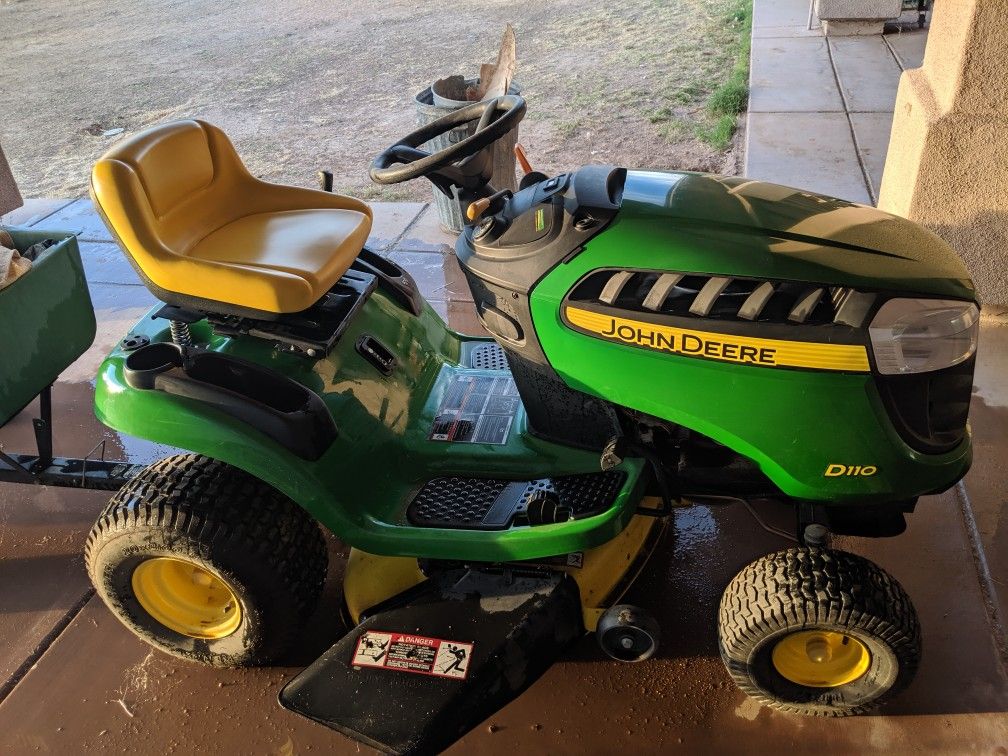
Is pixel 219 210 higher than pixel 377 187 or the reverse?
higher

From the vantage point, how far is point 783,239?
1799 millimetres

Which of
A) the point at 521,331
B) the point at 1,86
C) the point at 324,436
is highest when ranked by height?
the point at 521,331

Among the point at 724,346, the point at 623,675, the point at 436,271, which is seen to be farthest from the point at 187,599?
the point at 436,271

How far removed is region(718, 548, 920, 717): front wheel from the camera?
189 centimetres

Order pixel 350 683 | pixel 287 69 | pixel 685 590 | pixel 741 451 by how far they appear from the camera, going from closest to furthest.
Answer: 1. pixel 741 451
2. pixel 350 683
3. pixel 685 590
4. pixel 287 69

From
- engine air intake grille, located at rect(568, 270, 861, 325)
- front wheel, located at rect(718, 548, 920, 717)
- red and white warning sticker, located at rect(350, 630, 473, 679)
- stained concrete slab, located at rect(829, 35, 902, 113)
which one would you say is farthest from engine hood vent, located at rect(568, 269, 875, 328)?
stained concrete slab, located at rect(829, 35, 902, 113)

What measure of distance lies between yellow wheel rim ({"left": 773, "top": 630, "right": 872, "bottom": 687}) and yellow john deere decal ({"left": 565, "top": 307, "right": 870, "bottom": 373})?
68cm

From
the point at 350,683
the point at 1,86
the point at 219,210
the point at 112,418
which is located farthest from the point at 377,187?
the point at 1,86

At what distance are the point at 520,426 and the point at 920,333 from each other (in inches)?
40.0

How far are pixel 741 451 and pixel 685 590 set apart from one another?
71cm

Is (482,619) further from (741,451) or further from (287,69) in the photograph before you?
(287,69)

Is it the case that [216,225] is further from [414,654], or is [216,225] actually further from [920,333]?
[920,333]

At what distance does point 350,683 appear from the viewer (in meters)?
2.04

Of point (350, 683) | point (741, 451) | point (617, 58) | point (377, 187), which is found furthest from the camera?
point (617, 58)
